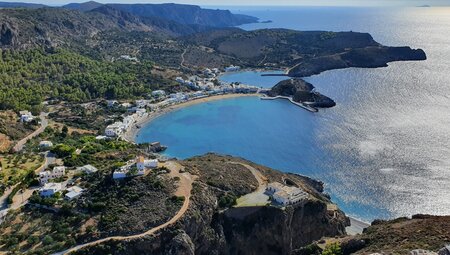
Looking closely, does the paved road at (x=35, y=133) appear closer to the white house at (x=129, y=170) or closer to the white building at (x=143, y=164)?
the white house at (x=129, y=170)

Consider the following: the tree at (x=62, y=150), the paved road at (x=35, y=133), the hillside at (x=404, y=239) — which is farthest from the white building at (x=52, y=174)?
the hillside at (x=404, y=239)

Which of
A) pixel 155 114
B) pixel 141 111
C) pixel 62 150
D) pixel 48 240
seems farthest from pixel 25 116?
pixel 48 240

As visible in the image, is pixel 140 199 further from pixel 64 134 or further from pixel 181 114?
pixel 181 114

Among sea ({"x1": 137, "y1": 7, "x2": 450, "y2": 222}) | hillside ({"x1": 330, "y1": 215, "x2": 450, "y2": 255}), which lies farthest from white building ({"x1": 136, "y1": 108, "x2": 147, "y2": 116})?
hillside ({"x1": 330, "y1": 215, "x2": 450, "y2": 255})

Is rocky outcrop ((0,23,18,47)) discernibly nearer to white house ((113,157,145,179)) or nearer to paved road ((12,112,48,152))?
paved road ((12,112,48,152))

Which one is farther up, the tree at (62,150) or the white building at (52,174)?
the white building at (52,174)

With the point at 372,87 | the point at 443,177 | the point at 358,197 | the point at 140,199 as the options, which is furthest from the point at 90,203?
the point at 372,87
